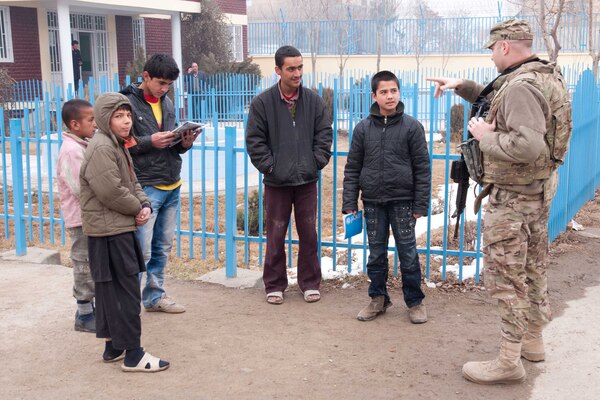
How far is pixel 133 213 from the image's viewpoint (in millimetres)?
3938

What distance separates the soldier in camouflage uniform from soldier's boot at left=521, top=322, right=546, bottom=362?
29 centimetres

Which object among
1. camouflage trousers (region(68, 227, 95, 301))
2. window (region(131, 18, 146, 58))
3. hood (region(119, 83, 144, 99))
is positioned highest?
window (region(131, 18, 146, 58))

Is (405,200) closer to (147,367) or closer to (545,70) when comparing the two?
(545,70)

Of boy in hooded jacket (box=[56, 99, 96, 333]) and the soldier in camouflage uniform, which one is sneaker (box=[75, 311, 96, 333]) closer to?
boy in hooded jacket (box=[56, 99, 96, 333])

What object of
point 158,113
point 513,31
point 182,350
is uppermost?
point 513,31

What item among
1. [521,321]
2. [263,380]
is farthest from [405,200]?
[263,380]

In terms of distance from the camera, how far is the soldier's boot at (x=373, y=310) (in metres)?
4.78

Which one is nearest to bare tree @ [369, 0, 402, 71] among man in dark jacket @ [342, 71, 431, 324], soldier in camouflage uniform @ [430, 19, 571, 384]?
man in dark jacket @ [342, 71, 431, 324]

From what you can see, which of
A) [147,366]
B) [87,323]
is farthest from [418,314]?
[87,323]

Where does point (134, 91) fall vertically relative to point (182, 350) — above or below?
above

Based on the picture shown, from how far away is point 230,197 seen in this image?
5.70 metres

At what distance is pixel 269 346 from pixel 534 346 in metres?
1.62

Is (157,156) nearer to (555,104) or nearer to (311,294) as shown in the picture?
(311,294)

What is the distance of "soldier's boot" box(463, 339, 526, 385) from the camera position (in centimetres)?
368
